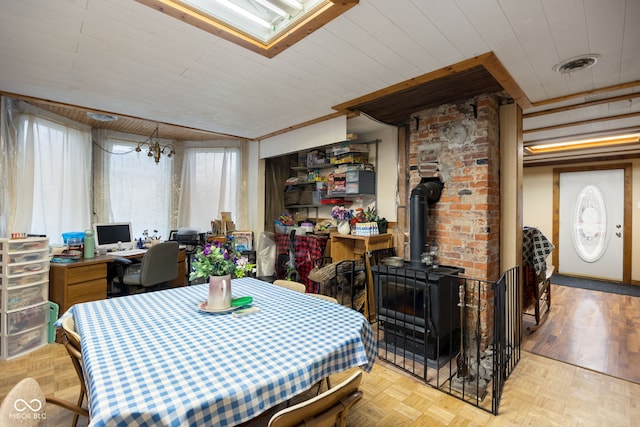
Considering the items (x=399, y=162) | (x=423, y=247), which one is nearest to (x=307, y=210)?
(x=399, y=162)

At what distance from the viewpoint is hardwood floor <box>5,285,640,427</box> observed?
187 cm

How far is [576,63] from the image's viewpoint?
2.10 meters

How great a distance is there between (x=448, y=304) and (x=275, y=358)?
1871 millimetres

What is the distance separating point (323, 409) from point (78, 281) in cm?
313

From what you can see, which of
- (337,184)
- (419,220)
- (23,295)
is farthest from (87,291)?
(419,220)

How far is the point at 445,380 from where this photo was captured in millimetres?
2332

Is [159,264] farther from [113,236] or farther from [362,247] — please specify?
[362,247]

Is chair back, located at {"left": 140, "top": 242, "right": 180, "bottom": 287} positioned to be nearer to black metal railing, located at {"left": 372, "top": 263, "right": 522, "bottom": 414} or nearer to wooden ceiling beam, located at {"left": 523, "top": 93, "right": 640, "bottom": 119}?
black metal railing, located at {"left": 372, "top": 263, "right": 522, "bottom": 414}

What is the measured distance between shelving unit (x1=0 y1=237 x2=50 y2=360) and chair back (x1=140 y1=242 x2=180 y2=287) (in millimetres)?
811

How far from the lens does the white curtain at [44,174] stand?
300cm

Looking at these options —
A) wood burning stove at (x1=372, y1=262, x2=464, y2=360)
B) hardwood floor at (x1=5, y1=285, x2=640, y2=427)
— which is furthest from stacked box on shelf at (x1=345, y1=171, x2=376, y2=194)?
hardwood floor at (x1=5, y1=285, x2=640, y2=427)

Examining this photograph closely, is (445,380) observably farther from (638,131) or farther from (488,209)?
(638,131)

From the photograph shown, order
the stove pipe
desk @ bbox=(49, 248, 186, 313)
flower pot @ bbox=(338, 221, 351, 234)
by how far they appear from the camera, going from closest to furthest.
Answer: the stove pipe
desk @ bbox=(49, 248, 186, 313)
flower pot @ bbox=(338, 221, 351, 234)

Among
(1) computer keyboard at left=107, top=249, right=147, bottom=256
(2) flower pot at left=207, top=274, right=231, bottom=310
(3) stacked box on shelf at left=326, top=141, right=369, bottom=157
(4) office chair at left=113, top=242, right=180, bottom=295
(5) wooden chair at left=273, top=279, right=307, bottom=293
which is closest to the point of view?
(2) flower pot at left=207, top=274, right=231, bottom=310
